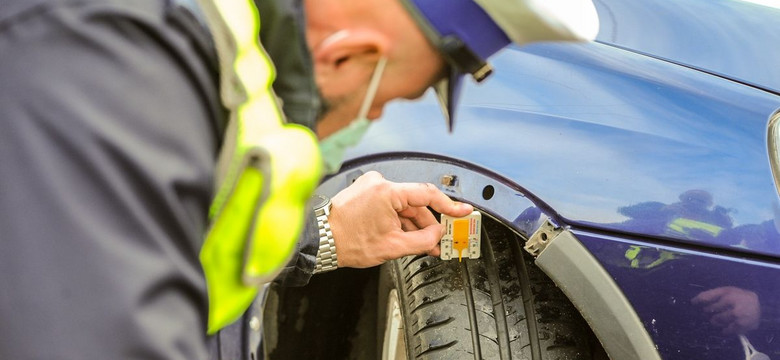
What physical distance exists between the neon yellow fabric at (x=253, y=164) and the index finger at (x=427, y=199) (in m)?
1.12

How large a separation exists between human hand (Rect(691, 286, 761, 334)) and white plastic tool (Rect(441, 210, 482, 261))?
479 mm

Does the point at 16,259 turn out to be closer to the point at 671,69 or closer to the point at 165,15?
the point at 165,15

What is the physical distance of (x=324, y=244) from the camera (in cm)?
221

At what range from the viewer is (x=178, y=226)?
37.1 inches

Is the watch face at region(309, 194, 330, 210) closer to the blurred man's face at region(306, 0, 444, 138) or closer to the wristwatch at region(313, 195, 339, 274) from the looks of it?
the wristwatch at region(313, 195, 339, 274)

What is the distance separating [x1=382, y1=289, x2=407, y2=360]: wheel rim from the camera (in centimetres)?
242

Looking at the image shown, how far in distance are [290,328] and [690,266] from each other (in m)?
1.06

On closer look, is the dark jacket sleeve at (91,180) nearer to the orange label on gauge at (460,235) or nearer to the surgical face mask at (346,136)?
the surgical face mask at (346,136)

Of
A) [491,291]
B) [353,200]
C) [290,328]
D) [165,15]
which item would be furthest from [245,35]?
[290,328]

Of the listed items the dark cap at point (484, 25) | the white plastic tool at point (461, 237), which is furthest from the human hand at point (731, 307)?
the dark cap at point (484, 25)

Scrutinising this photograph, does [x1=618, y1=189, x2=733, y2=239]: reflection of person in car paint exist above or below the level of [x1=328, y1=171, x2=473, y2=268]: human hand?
below

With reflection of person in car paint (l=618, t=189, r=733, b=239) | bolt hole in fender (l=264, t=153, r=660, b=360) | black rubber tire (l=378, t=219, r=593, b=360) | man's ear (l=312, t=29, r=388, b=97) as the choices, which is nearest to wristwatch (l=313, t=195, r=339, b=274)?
bolt hole in fender (l=264, t=153, r=660, b=360)

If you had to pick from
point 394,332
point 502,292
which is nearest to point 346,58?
point 502,292

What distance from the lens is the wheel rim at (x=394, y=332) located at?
2.42 metres
